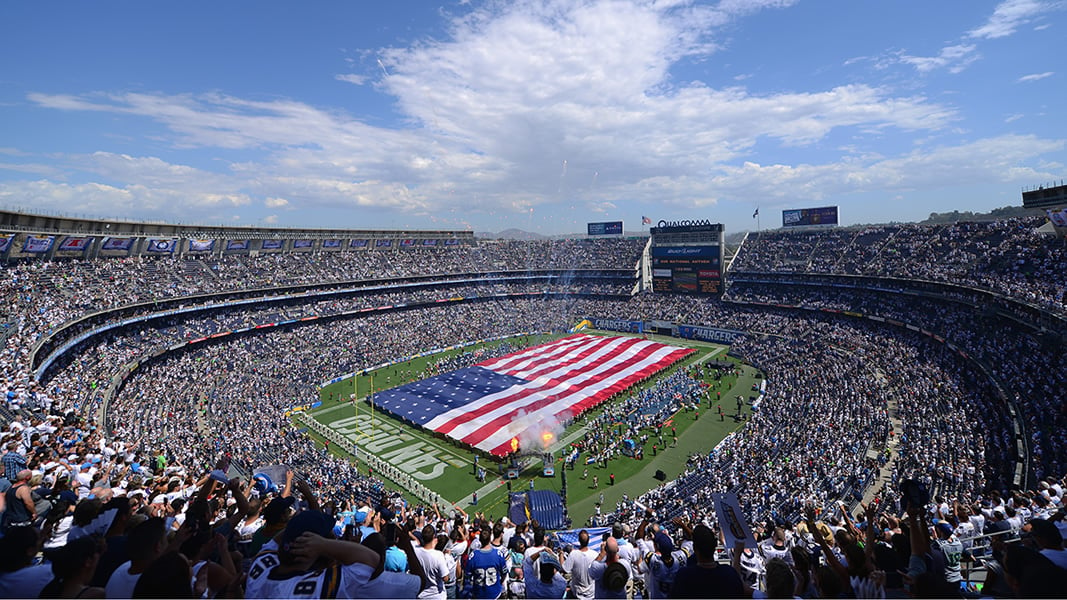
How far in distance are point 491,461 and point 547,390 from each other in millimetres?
9631

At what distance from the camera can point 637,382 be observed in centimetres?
3791

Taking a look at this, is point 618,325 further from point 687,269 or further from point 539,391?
point 539,391

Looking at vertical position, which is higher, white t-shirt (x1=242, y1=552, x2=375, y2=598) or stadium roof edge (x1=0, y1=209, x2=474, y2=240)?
stadium roof edge (x1=0, y1=209, x2=474, y2=240)

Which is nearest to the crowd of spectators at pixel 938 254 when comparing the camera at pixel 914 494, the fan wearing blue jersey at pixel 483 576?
the camera at pixel 914 494

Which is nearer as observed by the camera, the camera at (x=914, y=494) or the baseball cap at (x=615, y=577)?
the camera at (x=914, y=494)

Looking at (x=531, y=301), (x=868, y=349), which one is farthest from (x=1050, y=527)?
(x=531, y=301)

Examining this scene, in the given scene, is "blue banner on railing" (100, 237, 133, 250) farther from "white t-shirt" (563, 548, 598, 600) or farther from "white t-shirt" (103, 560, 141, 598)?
"white t-shirt" (563, 548, 598, 600)

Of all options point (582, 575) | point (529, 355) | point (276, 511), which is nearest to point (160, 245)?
point (529, 355)

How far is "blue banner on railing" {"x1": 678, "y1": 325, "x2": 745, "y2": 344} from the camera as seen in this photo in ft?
168

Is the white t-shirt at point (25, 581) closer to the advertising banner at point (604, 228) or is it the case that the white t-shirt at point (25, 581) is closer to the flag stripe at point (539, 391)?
the flag stripe at point (539, 391)

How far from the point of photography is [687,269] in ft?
202

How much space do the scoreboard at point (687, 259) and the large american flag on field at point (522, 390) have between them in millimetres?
16626

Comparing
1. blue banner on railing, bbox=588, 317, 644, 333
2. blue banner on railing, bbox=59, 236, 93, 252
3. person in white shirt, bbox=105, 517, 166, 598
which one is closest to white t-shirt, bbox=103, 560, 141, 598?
person in white shirt, bbox=105, 517, 166, 598

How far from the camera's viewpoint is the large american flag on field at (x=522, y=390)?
28672 millimetres
